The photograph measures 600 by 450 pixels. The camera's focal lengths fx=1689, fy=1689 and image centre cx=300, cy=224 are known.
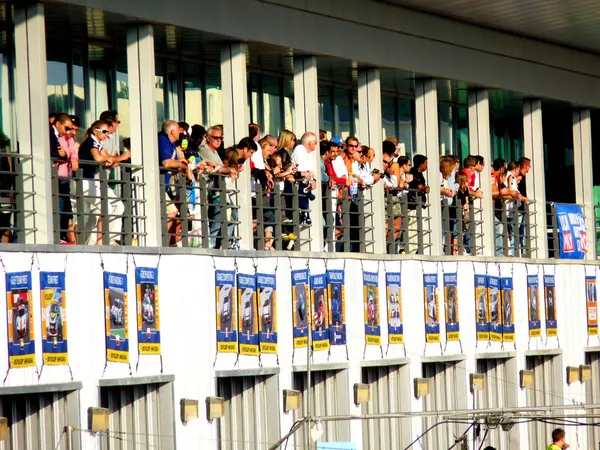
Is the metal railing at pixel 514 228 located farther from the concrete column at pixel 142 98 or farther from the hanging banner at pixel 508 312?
the concrete column at pixel 142 98

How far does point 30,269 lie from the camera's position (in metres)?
16.9

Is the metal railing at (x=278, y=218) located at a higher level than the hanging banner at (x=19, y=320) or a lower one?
higher

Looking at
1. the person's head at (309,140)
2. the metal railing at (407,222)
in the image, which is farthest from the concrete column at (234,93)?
the metal railing at (407,222)

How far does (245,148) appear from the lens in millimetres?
20172

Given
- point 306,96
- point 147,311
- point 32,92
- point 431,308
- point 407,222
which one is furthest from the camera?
point 431,308

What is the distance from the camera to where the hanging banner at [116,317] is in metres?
17.9

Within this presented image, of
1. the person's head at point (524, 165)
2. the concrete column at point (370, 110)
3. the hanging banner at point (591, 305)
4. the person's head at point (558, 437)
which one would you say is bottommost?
the person's head at point (558, 437)

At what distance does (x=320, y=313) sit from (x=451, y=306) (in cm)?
377

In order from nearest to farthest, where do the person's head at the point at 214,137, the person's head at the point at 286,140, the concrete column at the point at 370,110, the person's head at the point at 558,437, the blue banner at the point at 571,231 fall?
the person's head at the point at 214,137
the person's head at the point at 286,140
the person's head at the point at 558,437
the concrete column at the point at 370,110
the blue banner at the point at 571,231

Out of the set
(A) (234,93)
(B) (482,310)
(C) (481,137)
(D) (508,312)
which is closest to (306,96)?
(A) (234,93)

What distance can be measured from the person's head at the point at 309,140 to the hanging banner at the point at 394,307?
259cm

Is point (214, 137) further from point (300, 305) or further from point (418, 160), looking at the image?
point (418, 160)

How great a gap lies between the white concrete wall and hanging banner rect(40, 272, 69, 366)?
0.27ft

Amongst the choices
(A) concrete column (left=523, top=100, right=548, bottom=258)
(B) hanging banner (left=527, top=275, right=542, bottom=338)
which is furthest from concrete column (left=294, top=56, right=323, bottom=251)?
(A) concrete column (left=523, top=100, right=548, bottom=258)
